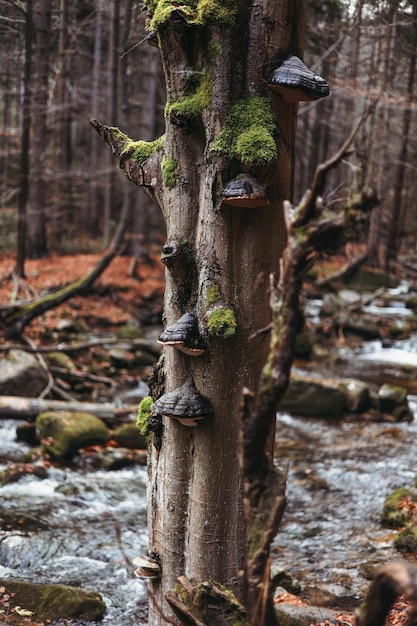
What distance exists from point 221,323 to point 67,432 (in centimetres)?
645

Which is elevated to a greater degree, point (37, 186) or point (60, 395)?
point (37, 186)

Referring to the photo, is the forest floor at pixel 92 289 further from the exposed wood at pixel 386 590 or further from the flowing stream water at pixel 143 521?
the exposed wood at pixel 386 590

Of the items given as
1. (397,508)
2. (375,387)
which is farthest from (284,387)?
(375,387)

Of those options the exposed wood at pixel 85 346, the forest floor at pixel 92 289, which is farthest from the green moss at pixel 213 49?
the forest floor at pixel 92 289

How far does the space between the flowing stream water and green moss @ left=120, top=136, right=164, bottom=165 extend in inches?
118

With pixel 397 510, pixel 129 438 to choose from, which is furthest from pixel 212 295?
pixel 129 438

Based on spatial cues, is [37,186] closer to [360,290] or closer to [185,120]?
[360,290]

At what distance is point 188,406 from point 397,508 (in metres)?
5.24

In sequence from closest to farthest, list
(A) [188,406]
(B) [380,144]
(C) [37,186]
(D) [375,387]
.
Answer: (A) [188,406]
(D) [375,387]
(B) [380,144]
(C) [37,186]

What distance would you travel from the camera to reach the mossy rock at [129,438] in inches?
394

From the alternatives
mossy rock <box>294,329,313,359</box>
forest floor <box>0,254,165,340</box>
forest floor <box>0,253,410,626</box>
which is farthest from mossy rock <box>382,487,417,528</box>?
forest floor <box>0,254,165,340</box>

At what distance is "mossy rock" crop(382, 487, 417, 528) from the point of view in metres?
7.61

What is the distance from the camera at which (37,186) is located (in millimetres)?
20500

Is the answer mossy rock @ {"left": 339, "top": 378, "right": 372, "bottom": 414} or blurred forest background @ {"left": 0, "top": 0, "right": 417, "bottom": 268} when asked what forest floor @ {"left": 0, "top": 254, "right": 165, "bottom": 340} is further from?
mossy rock @ {"left": 339, "top": 378, "right": 372, "bottom": 414}
